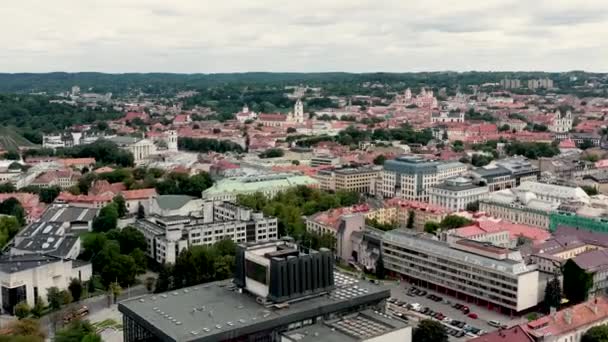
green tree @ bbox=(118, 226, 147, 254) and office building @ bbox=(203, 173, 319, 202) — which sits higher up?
office building @ bbox=(203, 173, 319, 202)

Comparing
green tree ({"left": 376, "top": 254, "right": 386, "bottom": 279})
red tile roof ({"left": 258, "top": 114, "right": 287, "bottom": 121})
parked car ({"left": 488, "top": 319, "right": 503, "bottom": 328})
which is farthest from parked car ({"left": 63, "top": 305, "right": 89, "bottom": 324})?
red tile roof ({"left": 258, "top": 114, "right": 287, "bottom": 121})

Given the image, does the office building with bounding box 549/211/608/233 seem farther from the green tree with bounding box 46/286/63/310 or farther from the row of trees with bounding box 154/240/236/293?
the green tree with bounding box 46/286/63/310

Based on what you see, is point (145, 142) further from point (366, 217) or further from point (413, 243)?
point (413, 243)

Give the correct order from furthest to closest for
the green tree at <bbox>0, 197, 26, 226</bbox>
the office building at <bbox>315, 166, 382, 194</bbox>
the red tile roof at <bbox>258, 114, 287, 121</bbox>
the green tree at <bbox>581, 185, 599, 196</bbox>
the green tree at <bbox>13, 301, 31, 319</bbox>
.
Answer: the red tile roof at <bbox>258, 114, 287, 121</bbox> < the office building at <bbox>315, 166, 382, 194</bbox> < the green tree at <bbox>581, 185, 599, 196</bbox> < the green tree at <bbox>0, 197, 26, 226</bbox> < the green tree at <bbox>13, 301, 31, 319</bbox>

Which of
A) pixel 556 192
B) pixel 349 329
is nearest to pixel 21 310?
pixel 349 329

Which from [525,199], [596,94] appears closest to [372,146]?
[525,199]

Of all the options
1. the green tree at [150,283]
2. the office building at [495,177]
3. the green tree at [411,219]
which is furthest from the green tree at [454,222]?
the green tree at [150,283]

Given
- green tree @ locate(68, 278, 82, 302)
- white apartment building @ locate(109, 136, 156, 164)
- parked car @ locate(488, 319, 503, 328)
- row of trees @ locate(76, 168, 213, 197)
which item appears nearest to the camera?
parked car @ locate(488, 319, 503, 328)
